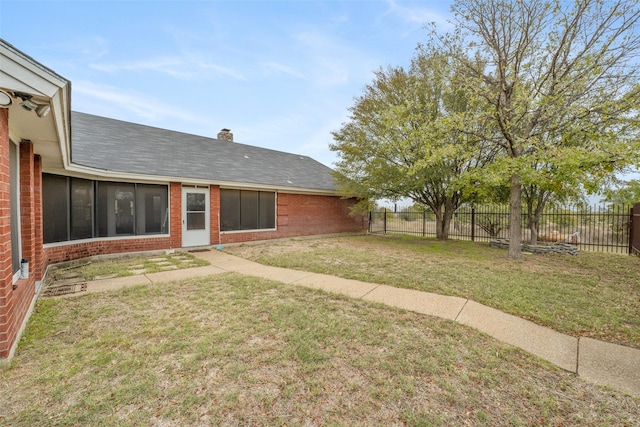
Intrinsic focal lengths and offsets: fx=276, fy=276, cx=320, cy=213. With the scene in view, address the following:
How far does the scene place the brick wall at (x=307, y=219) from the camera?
11125mm

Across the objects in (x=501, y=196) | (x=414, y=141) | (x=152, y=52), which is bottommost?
(x=501, y=196)

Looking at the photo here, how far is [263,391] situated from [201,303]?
2358mm

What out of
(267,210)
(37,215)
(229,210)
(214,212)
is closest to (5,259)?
(37,215)

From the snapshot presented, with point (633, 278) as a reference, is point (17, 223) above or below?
above

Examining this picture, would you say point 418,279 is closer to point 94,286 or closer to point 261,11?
point 94,286

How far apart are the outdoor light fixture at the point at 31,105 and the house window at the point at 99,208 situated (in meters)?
4.84

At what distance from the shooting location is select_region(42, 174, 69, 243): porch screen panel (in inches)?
241

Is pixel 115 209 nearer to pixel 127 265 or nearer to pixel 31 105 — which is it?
pixel 127 265

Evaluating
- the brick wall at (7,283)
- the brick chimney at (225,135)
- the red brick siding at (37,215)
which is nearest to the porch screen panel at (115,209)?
the red brick siding at (37,215)

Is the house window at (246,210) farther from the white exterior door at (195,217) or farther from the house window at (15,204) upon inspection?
the house window at (15,204)

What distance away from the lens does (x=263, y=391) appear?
2.22 m

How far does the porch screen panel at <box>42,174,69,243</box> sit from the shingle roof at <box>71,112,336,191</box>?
0.70 m

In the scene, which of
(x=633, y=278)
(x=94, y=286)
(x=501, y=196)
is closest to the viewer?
(x=94, y=286)

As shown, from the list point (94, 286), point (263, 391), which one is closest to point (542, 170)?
point (263, 391)
